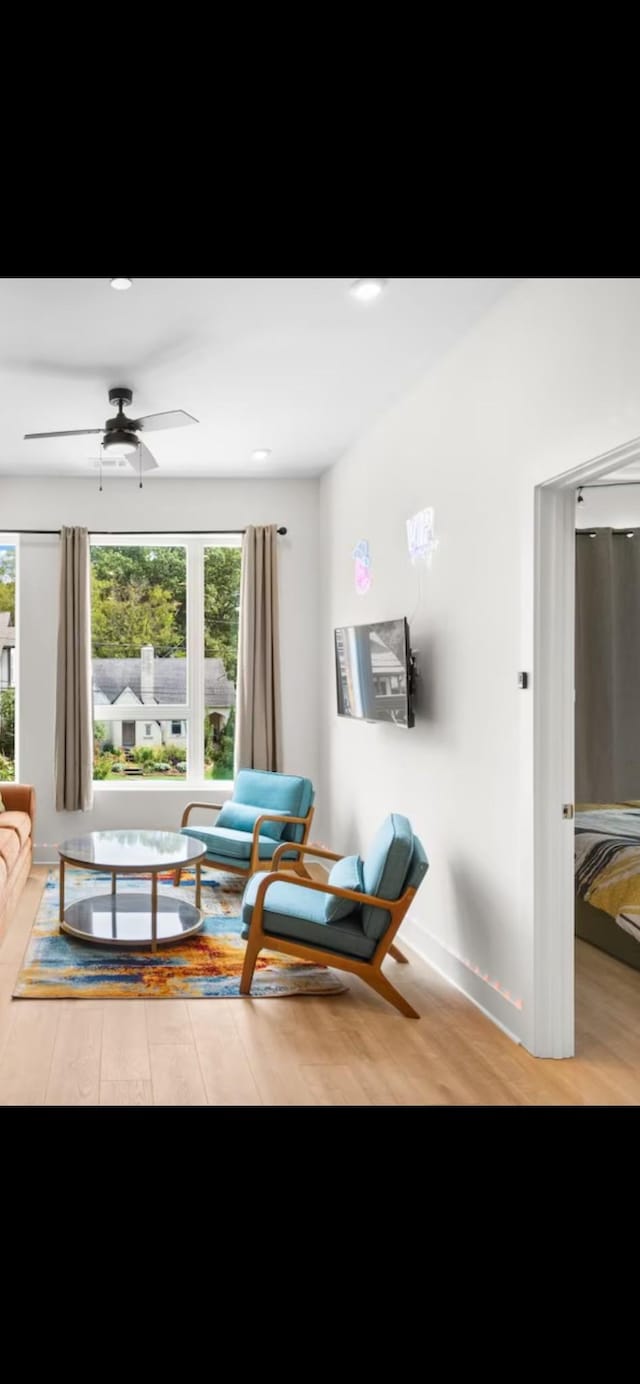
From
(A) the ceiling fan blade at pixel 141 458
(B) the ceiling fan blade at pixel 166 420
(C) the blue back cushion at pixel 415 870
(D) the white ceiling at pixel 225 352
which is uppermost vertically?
(D) the white ceiling at pixel 225 352

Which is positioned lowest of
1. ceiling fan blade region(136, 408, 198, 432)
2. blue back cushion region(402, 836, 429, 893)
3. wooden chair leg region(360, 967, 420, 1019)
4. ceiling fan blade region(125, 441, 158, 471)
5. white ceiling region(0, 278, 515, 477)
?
wooden chair leg region(360, 967, 420, 1019)

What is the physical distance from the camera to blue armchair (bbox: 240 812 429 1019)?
10.8ft

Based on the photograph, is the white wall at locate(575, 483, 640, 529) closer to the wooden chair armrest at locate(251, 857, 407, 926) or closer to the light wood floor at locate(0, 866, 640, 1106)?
the light wood floor at locate(0, 866, 640, 1106)

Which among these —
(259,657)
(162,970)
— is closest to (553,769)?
(162,970)

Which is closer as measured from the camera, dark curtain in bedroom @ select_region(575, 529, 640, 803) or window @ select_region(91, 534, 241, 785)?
dark curtain in bedroom @ select_region(575, 529, 640, 803)

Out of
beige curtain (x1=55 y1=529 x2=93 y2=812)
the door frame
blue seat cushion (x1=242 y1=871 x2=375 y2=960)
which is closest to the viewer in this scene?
the door frame

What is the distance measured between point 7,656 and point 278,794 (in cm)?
238

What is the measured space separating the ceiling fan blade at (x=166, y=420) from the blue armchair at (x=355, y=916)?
2026mm

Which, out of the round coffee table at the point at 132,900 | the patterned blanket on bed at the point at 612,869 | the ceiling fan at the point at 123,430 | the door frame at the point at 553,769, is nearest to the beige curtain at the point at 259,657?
the round coffee table at the point at 132,900

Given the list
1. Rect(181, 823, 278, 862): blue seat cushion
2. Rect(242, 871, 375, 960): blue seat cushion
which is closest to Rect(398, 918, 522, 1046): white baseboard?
Rect(242, 871, 375, 960): blue seat cushion

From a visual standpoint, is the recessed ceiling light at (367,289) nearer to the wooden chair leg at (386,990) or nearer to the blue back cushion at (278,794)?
the wooden chair leg at (386,990)

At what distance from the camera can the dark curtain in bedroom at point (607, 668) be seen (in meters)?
5.55

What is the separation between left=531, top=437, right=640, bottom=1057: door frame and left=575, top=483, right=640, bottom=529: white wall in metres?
2.90
